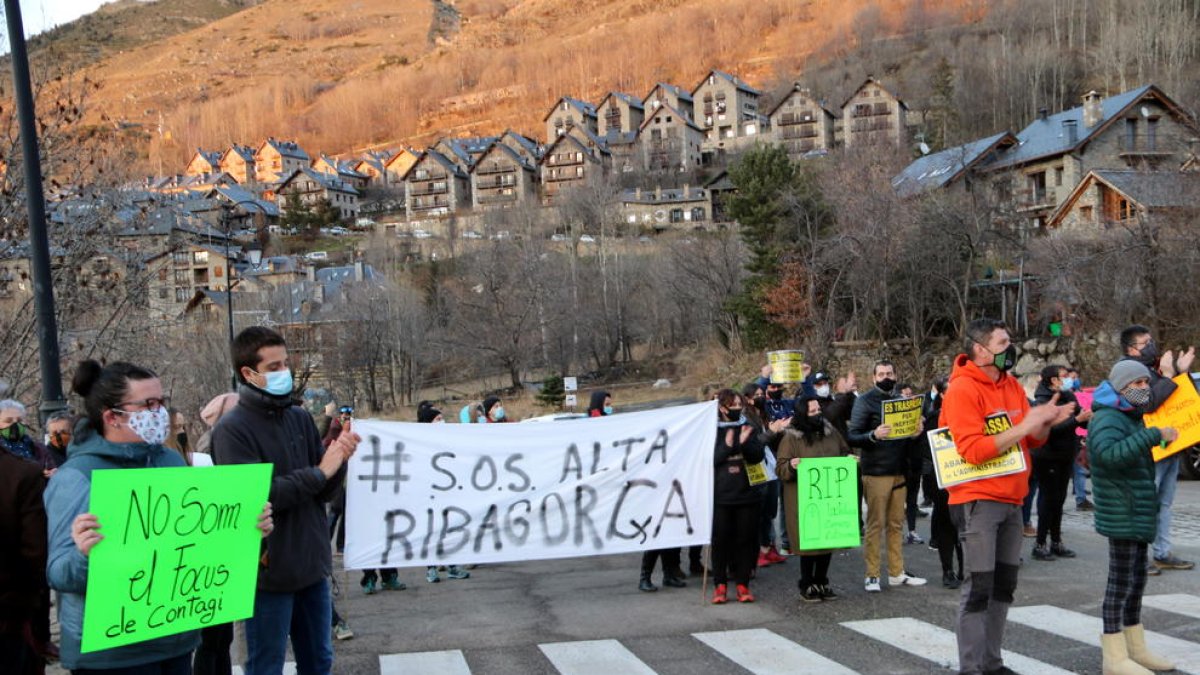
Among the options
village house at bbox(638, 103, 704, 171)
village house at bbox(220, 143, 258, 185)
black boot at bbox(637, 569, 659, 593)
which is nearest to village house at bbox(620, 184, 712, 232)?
village house at bbox(638, 103, 704, 171)

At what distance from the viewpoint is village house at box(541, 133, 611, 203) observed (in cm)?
12688

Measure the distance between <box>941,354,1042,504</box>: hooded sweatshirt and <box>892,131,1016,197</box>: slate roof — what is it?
3995 cm

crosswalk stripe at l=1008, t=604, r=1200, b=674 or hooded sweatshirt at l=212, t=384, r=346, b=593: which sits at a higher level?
hooded sweatshirt at l=212, t=384, r=346, b=593

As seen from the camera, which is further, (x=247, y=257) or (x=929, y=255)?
(x=247, y=257)

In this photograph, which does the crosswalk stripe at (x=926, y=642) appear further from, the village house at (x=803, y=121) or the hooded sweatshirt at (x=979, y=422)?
the village house at (x=803, y=121)

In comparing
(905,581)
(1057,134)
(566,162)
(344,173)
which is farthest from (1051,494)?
(344,173)

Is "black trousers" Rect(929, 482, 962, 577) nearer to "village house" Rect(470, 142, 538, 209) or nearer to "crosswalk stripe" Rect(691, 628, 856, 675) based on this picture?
"crosswalk stripe" Rect(691, 628, 856, 675)

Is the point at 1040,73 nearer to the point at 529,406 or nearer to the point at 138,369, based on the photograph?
the point at 529,406

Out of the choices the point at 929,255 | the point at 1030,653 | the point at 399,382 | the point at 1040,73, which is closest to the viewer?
the point at 1030,653

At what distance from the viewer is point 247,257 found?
316 ft

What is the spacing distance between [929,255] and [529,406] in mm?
26671

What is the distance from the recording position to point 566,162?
129m

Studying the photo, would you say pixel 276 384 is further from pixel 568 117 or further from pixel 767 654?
pixel 568 117

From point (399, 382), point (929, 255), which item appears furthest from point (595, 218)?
point (929, 255)
